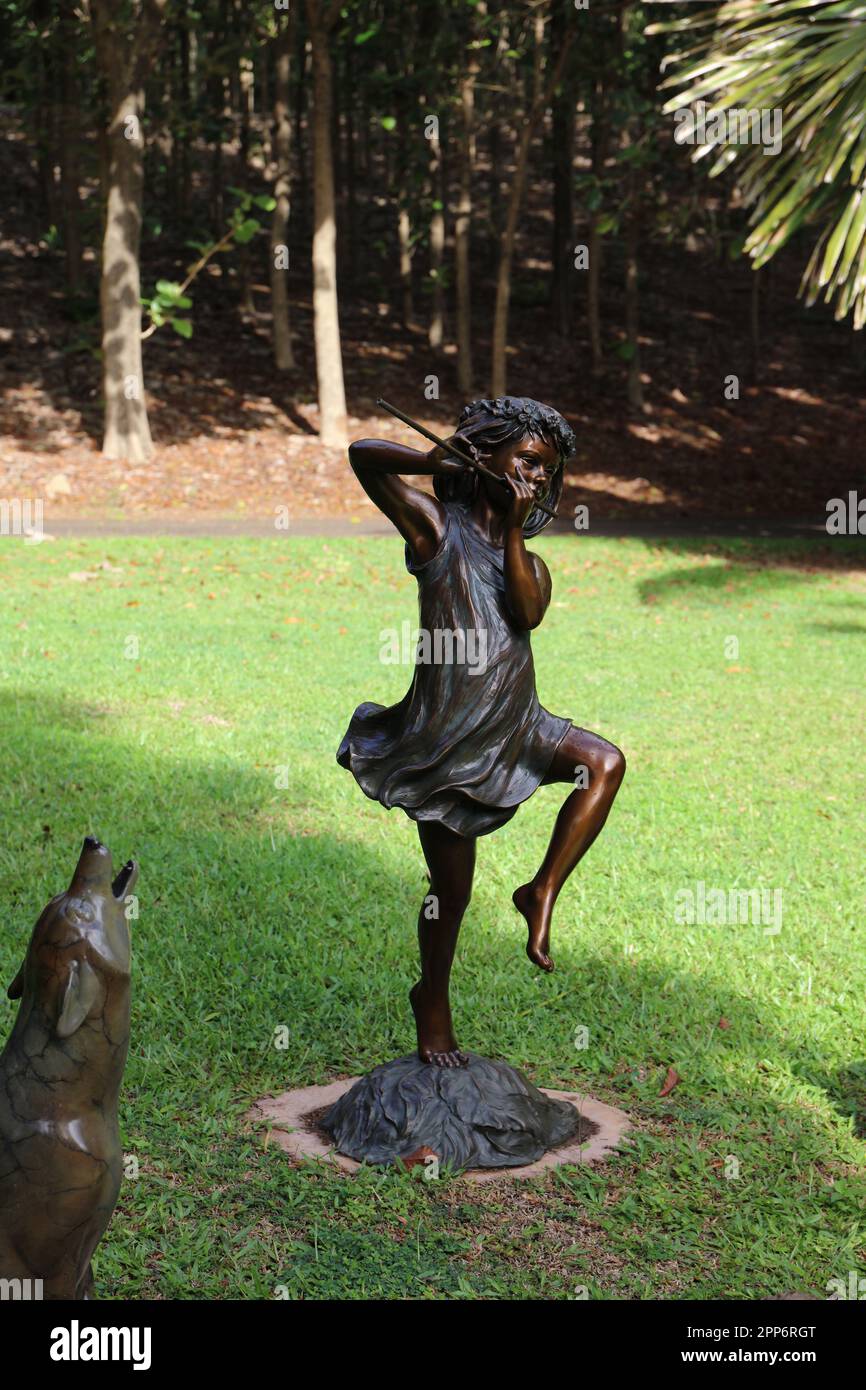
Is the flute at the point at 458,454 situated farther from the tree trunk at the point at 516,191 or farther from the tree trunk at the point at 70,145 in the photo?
the tree trunk at the point at 70,145

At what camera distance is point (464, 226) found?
2102cm

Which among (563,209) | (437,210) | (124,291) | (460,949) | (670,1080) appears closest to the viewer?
(670,1080)

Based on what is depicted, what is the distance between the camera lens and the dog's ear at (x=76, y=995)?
2703 millimetres

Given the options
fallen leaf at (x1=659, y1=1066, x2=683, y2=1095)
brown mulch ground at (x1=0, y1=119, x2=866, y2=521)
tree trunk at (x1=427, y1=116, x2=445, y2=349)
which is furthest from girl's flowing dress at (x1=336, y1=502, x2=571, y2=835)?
tree trunk at (x1=427, y1=116, x2=445, y2=349)

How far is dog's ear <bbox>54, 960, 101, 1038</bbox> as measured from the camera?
2.70 m

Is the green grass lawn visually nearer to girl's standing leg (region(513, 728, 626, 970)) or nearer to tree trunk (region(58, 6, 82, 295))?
girl's standing leg (region(513, 728, 626, 970))

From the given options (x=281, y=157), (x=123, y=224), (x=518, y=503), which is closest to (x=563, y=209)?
(x=281, y=157)

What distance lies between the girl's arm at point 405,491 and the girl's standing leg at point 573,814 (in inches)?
27.8

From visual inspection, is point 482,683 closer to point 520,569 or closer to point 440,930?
point 520,569

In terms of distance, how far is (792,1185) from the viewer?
4.23 meters

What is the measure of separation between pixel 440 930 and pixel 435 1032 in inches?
13.3

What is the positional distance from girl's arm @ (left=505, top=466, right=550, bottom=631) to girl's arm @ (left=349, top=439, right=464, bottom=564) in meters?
0.21

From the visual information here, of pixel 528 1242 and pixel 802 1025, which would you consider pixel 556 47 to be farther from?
pixel 528 1242

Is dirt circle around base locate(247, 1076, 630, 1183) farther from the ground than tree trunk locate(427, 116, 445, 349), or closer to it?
closer to it
